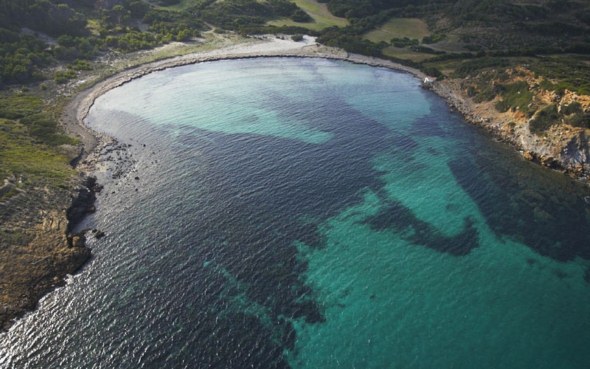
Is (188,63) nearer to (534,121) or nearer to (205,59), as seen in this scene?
(205,59)

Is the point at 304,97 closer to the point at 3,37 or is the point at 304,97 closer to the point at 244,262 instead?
the point at 244,262

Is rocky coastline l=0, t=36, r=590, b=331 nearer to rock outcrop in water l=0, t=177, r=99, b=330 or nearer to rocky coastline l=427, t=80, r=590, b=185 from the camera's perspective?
rock outcrop in water l=0, t=177, r=99, b=330

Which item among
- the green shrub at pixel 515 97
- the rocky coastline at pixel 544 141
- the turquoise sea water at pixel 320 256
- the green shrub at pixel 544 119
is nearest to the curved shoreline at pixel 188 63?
the turquoise sea water at pixel 320 256

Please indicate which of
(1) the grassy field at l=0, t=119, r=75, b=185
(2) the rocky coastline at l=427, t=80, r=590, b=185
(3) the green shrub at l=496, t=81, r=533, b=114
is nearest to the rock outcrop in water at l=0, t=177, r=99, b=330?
(1) the grassy field at l=0, t=119, r=75, b=185

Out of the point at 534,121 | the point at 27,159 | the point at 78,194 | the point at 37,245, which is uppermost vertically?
the point at 534,121

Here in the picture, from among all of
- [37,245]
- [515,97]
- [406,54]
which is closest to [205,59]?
[406,54]

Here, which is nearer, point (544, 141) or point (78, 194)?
point (78, 194)

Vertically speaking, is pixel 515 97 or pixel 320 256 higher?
pixel 515 97
